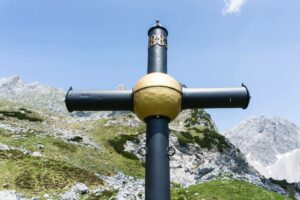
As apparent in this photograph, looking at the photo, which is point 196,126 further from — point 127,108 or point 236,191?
point 127,108

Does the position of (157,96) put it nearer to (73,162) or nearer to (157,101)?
(157,101)

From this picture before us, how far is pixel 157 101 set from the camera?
308 inches

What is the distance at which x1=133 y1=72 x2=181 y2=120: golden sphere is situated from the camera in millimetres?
7840

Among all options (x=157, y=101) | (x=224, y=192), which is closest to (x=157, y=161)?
(x=157, y=101)

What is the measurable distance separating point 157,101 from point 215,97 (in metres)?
1.17

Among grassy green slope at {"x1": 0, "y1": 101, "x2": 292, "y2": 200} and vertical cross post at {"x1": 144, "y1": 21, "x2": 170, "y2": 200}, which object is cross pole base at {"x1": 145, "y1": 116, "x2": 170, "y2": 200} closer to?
vertical cross post at {"x1": 144, "y1": 21, "x2": 170, "y2": 200}

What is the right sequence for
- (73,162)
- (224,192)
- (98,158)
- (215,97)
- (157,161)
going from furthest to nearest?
1. (98,158)
2. (73,162)
3. (224,192)
4. (215,97)
5. (157,161)

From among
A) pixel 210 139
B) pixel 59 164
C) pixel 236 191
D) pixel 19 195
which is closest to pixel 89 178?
pixel 59 164

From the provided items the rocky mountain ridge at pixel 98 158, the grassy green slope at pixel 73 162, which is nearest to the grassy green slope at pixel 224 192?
the grassy green slope at pixel 73 162

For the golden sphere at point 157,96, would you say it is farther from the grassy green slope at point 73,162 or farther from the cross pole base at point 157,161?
the grassy green slope at point 73,162

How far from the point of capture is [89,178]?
4653cm

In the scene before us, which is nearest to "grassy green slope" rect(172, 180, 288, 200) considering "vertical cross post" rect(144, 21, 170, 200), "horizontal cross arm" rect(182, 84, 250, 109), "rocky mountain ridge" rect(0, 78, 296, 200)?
"rocky mountain ridge" rect(0, 78, 296, 200)

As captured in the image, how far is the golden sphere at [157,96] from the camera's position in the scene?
7840mm

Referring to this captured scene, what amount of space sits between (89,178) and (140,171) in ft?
46.8
